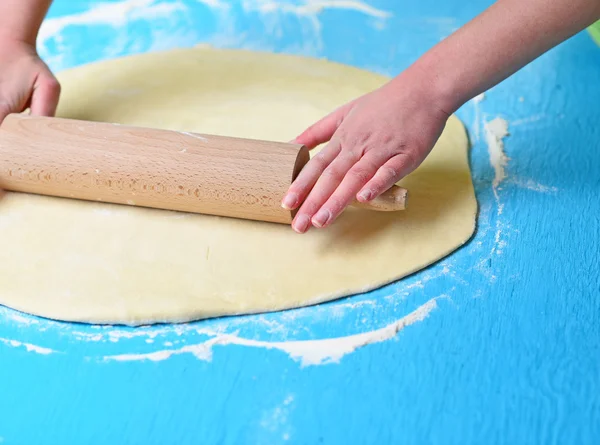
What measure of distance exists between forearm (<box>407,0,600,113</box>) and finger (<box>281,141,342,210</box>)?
28 cm

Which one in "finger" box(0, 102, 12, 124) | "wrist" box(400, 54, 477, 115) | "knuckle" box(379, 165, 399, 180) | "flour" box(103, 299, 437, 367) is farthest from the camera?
"finger" box(0, 102, 12, 124)

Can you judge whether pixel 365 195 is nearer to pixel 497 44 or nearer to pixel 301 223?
pixel 301 223

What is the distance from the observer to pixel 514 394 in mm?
1148

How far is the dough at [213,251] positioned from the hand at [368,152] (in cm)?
12

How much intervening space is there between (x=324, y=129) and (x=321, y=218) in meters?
0.34

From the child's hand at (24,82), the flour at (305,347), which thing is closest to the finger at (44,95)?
the child's hand at (24,82)

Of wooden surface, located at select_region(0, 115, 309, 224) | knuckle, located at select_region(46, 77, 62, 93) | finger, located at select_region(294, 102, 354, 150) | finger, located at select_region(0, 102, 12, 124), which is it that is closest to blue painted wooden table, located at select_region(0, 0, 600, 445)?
wooden surface, located at select_region(0, 115, 309, 224)

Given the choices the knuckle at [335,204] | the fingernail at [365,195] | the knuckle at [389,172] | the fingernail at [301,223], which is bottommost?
the fingernail at [301,223]

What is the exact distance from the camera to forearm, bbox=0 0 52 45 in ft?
5.83

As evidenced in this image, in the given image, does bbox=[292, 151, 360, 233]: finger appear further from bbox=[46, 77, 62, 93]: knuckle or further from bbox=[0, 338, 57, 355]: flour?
bbox=[46, 77, 62, 93]: knuckle

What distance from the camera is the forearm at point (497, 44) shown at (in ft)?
4.45

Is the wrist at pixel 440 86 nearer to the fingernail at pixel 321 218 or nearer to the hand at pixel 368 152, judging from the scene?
the hand at pixel 368 152

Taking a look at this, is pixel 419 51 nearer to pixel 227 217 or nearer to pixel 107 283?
pixel 227 217

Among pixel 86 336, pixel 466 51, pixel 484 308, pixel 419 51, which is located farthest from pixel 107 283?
pixel 419 51
